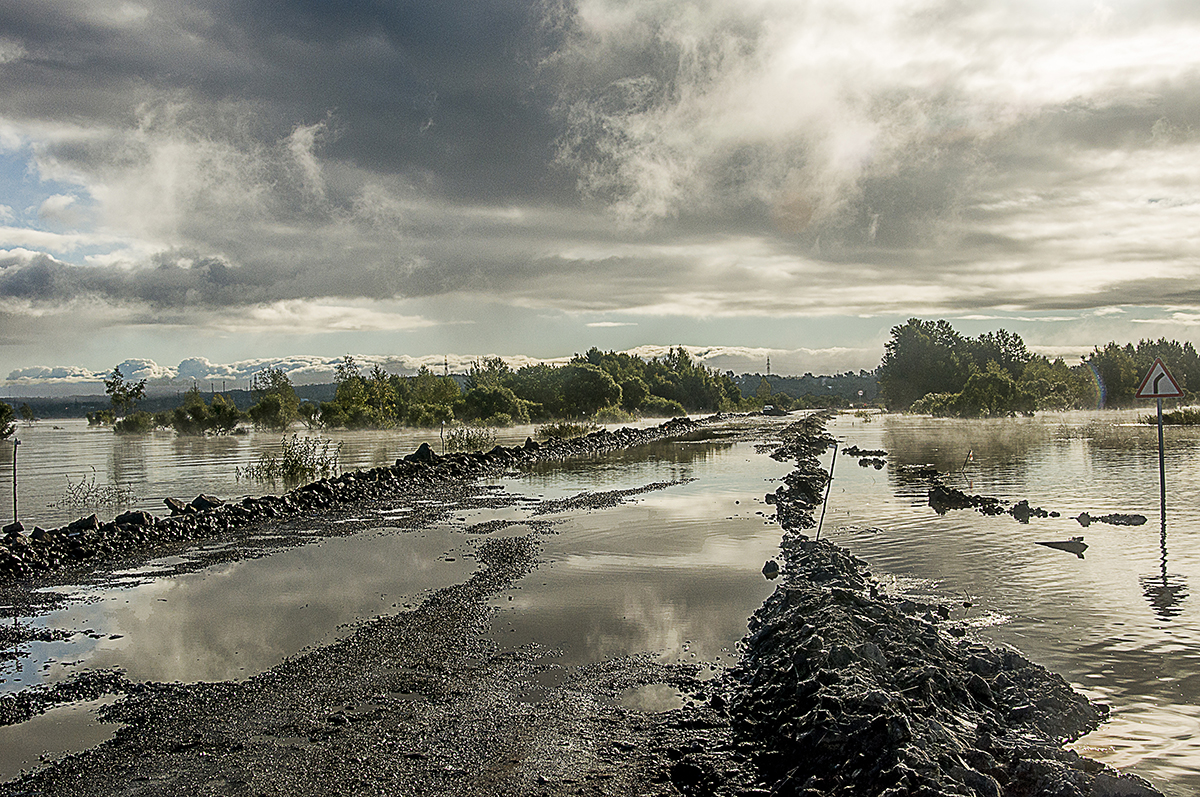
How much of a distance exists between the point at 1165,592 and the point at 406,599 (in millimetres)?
8866

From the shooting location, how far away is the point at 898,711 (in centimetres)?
494

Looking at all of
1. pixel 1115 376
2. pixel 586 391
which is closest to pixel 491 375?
pixel 586 391

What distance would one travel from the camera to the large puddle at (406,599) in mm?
7340

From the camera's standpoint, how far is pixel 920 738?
182 inches

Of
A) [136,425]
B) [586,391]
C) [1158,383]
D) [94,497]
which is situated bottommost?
[94,497]

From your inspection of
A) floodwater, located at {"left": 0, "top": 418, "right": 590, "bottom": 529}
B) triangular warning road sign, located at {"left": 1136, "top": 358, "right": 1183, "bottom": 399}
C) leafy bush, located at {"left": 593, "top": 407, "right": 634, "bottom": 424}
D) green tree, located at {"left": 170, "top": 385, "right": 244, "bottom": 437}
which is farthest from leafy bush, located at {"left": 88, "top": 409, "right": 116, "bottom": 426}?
triangular warning road sign, located at {"left": 1136, "top": 358, "right": 1183, "bottom": 399}

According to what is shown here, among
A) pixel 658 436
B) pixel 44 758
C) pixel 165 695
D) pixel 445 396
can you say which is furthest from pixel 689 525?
pixel 445 396

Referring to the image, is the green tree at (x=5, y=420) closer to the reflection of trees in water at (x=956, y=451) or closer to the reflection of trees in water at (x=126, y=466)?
the reflection of trees in water at (x=126, y=466)

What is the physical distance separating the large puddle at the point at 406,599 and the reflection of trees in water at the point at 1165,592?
4112 mm

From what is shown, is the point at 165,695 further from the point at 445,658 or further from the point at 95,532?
the point at 95,532

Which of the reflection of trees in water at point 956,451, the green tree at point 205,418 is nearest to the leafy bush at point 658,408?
the green tree at point 205,418

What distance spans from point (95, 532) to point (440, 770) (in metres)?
12.0

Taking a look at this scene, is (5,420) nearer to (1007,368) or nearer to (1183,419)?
(1183,419)

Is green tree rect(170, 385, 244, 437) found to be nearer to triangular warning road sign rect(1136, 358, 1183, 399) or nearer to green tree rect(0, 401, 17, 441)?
green tree rect(0, 401, 17, 441)
